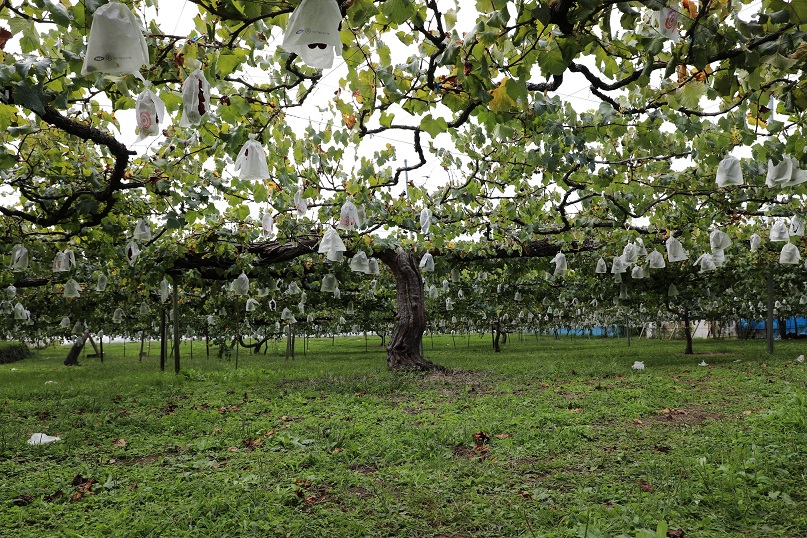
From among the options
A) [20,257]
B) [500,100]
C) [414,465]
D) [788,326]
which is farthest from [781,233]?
[788,326]

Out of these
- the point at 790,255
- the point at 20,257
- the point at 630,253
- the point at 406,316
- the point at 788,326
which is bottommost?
the point at 788,326

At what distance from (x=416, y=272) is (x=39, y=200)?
8911 mm

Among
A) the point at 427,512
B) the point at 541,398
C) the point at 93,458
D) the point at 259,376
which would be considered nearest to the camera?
the point at 427,512

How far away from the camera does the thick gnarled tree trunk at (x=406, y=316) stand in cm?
1330

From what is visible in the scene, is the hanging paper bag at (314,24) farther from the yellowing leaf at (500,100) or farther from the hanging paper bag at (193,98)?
the yellowing leaf at (500,100)

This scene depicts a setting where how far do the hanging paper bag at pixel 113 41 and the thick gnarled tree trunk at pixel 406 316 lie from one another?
430 inches

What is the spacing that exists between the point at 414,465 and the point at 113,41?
167 inches

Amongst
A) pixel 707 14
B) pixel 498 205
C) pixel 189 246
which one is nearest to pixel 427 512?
pixel 707 14

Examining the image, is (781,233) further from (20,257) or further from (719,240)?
(20,257)

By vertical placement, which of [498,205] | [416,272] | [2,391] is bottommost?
[2,391]

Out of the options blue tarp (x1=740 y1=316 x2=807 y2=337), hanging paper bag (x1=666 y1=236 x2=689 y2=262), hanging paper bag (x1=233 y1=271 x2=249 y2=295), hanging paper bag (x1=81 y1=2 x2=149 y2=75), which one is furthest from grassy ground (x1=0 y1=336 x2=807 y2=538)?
blue tarp (x1=740 y1=316 x2=807 y2=337)

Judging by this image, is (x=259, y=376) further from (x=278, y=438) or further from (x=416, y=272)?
(x=278, y=438)

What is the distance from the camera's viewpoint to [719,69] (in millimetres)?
3270

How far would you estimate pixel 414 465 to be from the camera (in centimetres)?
490
